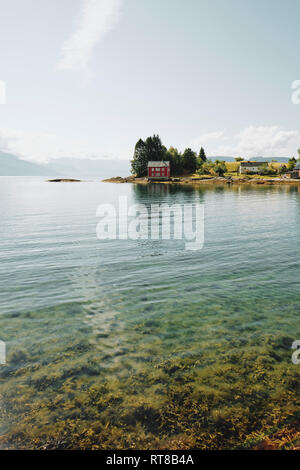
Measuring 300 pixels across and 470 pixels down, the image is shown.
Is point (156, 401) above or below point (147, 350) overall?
below

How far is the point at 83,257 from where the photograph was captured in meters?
25.2

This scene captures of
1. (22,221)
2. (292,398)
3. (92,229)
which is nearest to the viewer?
(292,398)

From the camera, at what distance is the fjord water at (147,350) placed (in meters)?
8.04

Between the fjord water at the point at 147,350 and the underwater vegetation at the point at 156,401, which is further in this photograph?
the fjord water at the point at 147,350

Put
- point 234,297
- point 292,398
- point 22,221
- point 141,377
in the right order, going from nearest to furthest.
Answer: point 292,398
point 141,377
point 234,297
point 22,221

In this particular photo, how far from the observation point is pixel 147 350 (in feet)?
38.0

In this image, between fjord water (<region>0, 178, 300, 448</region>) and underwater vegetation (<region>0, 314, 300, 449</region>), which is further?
fjord water (<region>0, 178, 300, 448</region>)

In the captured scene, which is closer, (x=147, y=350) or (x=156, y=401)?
(x=156, y=401)

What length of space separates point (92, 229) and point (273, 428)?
33623mm

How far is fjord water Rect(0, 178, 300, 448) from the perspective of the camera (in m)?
8.04

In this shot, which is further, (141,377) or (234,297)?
(234,297)
